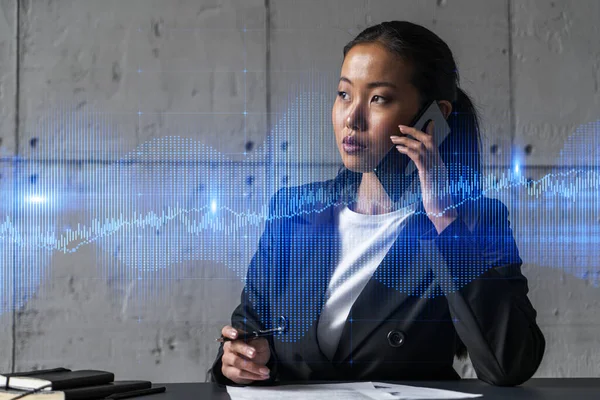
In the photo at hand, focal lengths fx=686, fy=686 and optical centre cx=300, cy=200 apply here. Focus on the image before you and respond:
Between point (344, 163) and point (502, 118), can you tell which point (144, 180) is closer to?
point (344, 163)

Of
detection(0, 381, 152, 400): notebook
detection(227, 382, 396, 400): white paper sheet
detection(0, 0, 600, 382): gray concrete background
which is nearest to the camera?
detection(0, 381, 152, 400): notebook

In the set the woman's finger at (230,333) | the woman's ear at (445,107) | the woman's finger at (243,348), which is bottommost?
the woman's finger at (243,348)

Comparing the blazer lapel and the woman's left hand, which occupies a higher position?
the woman's left hand

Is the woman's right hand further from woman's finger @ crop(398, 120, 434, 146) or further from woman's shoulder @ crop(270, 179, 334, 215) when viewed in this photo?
woman's finger @ crop(398, 120, 434, 146)

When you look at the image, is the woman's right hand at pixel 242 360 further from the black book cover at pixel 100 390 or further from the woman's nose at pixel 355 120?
the woman's nose at pixel 355 120

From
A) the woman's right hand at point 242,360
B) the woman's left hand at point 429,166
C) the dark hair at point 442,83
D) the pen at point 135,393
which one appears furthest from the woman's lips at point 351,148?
the pen at point 135,393

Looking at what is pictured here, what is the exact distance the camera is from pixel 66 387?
4.85ft

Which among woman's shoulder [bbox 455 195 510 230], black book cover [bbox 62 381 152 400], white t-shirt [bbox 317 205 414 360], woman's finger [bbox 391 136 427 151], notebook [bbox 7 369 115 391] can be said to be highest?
woman's finger [bbox 391 136 427 151]

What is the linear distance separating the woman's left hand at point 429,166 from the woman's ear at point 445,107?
62mm

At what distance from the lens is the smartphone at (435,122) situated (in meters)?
2.01

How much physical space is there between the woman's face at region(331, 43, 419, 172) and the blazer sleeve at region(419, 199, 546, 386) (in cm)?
30

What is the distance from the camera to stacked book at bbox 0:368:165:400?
4.63 feet

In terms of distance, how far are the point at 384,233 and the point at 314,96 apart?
462 millimetres

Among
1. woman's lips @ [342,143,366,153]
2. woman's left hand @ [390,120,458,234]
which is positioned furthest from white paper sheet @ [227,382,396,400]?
woman's lips @ [342,143,366,153]
